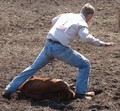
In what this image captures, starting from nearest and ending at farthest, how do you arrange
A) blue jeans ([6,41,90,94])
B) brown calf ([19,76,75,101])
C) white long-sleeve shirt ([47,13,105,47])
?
1. white long-sleeve shirt ([47,13,105,47])
2. blue jeans ([6,41,90,94])
3. brown calf ([19,76,75,101])

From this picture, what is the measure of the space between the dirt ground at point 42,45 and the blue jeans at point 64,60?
0.70 feet

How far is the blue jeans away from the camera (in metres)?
7.53

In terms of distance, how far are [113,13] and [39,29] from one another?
95.8 inches

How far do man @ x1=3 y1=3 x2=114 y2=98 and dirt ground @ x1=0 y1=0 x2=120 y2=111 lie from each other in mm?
233

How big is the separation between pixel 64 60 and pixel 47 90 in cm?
52

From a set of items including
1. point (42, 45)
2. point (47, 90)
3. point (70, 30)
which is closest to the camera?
point (70, 30)

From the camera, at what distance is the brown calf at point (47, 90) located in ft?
25.2

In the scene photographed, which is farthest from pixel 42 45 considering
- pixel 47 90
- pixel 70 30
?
pixel 70 30

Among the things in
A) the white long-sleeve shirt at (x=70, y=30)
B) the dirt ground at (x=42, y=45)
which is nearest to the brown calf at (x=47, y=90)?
the dirt ground at (x=42, y=45)

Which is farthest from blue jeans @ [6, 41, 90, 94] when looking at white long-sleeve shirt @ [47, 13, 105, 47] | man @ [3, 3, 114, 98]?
white long-sleeve shirt @ [47, 13, 105, 47]

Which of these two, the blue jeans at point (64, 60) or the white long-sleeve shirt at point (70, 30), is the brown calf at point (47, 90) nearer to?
Answer: the blue jeans at point (64, 60)

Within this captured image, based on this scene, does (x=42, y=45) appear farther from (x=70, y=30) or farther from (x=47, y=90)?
(x=70, y=30)

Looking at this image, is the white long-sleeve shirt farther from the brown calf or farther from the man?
the brown calf

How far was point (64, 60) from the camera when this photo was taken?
7.62m
